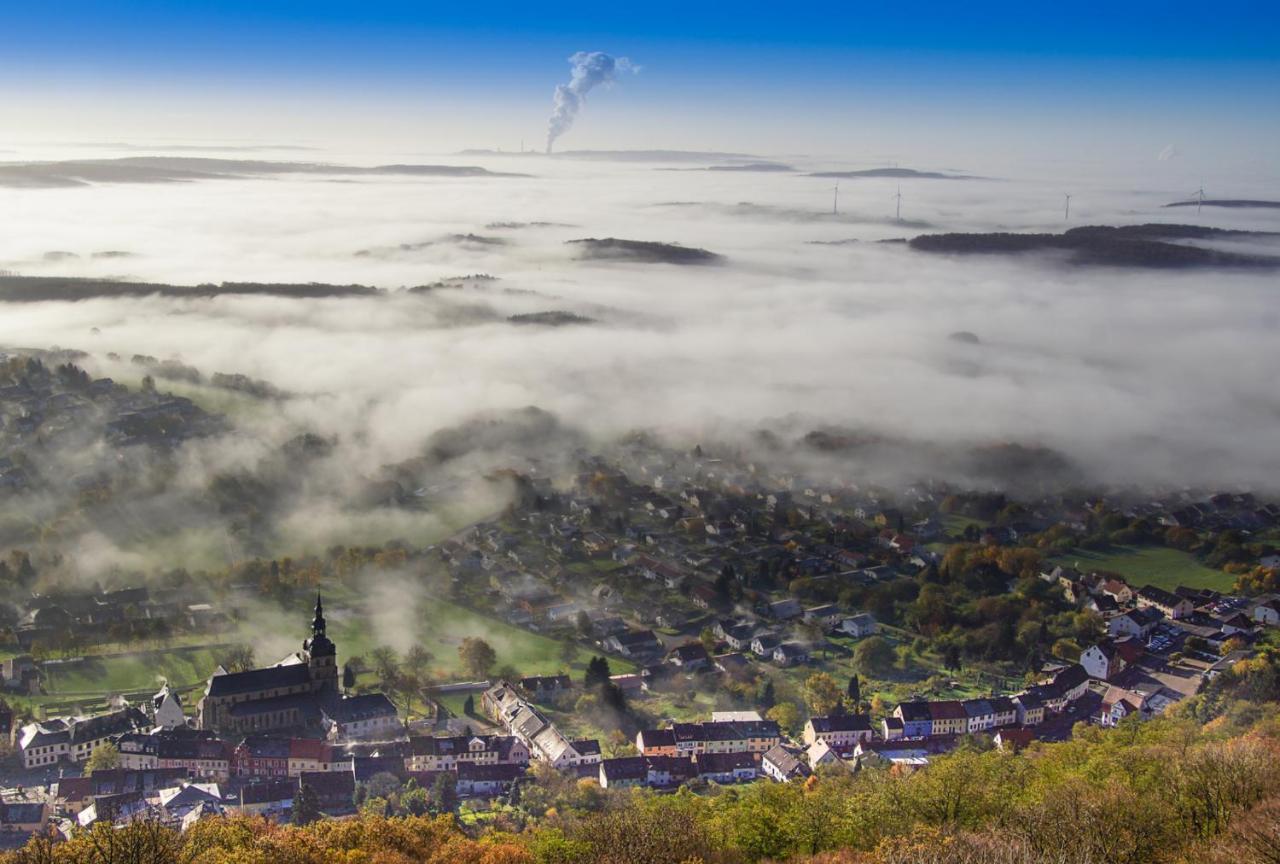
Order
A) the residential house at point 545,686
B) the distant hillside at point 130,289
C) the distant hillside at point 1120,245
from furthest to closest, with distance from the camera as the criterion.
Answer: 1. the distant hillside at point 1120,245
2. the distant hillside at point 130,289
3. the residential house at point 545,686

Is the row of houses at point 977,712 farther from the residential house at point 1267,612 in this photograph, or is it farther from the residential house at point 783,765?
the residential house at point 1267,612

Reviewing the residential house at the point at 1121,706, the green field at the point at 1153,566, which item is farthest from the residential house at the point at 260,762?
the green field at the point at 1153,566

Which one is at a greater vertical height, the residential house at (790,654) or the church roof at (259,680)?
the church roof at (259,680)

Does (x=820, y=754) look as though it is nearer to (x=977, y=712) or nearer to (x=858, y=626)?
(x=977, y=712)

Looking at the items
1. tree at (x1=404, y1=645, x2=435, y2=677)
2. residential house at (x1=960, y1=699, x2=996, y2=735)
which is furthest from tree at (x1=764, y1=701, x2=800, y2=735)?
tree at (x1=404, y1=645, x2=435, y2=677)

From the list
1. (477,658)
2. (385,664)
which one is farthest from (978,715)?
(385,664)

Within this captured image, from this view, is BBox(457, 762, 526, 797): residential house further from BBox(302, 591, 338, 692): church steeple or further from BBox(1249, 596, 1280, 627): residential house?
BBox(1249, 596, 1280, 627): residential house
